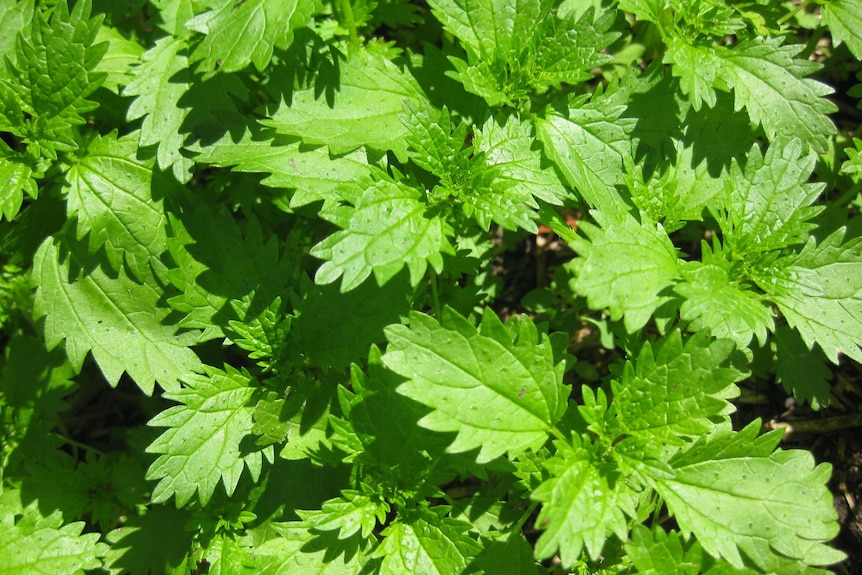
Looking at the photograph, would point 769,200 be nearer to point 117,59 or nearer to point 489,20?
point 489,20

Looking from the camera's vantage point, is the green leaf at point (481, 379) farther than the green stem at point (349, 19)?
No

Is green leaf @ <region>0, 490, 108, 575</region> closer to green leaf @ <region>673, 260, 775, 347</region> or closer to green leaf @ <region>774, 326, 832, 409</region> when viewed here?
green leaf @ <region>673, 260, 775, 347</region>

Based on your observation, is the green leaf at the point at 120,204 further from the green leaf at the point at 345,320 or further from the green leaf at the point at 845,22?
the green leaf at the point at 845,22

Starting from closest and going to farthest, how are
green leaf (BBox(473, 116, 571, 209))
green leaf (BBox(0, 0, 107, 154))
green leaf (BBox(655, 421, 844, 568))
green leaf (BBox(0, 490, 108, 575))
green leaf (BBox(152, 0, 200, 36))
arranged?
green leaf (BBox(655, 421, 844, 568))
green leaf (BBox(473, 116, 571, 209))
green leaf (BBox(0, 0, 107, 154))
green leaf (BBox(0, 490, 108, 575))
green leaf (BBox(152, 0, 200, 36))

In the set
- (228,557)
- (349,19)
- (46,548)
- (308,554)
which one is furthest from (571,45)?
(46,548)

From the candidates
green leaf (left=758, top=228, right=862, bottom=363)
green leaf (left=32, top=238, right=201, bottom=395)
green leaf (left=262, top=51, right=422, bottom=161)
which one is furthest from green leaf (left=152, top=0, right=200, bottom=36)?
green leaf (left=758, top=228, right=862, bottom=363)

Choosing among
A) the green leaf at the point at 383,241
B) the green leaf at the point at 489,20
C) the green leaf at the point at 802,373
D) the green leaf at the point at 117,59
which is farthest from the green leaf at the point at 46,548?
the green leaf at the point at 802,373
